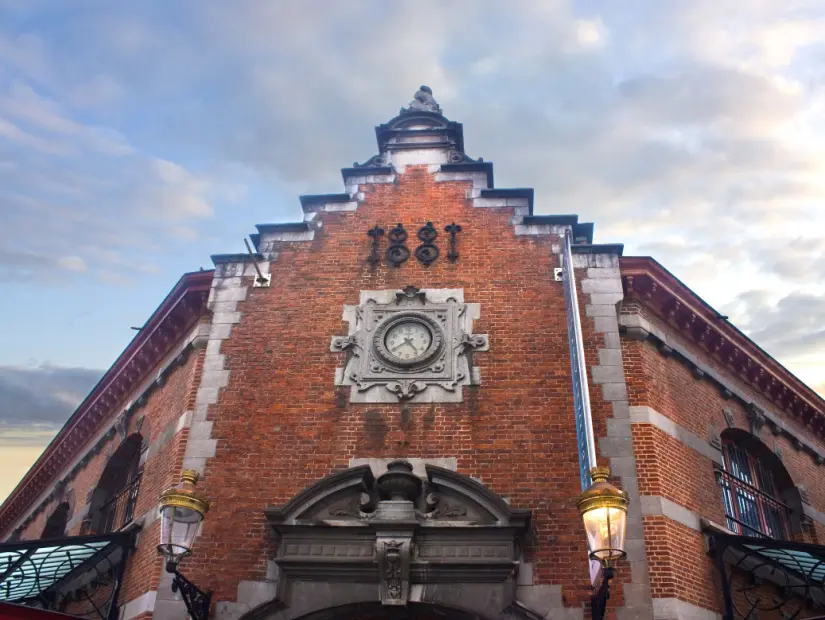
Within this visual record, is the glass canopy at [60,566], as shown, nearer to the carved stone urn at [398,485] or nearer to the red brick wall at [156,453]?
the red brick wall at [156,453]

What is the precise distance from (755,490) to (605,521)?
689cm

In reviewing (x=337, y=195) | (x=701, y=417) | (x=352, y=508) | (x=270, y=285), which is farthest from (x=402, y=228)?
(x=701, y=417)

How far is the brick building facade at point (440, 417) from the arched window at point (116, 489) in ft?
0.23

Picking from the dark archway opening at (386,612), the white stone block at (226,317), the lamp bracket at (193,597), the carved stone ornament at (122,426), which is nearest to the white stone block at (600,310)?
the dark archway opening at (386,612)

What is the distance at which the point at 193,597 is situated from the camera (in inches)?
363

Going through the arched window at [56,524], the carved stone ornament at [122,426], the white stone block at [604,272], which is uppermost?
the white stone block at [604,272]

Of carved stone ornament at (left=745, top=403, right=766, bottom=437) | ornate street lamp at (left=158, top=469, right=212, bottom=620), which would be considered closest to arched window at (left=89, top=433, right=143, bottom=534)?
ornate street lamp at (left=158, top=469, right=212, bottom=620)

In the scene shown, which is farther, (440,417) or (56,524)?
(56,524)

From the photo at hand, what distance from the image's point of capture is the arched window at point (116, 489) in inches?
533

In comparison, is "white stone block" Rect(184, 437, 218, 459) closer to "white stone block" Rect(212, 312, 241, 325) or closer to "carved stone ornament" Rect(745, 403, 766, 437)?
"white stone block" Rect(212, 312, 241, 325)

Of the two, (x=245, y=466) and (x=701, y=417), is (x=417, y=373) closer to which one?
(x=245, y=466)

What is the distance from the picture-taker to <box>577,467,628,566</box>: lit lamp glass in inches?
289

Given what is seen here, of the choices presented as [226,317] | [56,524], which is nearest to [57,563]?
[226,317]

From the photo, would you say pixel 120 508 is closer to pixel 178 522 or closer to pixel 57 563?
pixel 57 563
